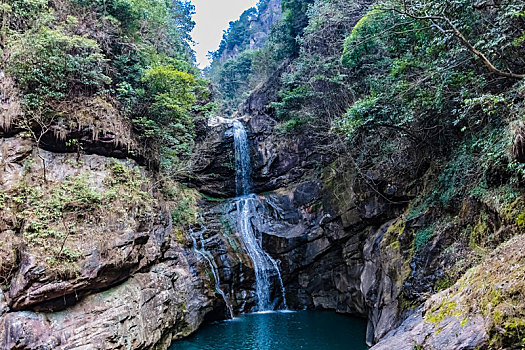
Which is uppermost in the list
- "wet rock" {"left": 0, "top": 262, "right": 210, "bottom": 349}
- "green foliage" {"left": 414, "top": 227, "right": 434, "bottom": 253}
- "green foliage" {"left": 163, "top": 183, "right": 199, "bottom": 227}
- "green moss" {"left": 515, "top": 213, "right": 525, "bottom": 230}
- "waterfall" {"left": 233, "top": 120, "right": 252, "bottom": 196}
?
"waterfall" {"left": 233, "top": 120, "right": 252, "bottom": 196}

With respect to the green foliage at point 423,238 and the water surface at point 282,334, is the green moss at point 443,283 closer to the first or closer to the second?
the green foliage at point 423,238

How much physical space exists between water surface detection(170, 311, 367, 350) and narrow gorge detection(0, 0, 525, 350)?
96mm

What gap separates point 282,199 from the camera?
657 inches

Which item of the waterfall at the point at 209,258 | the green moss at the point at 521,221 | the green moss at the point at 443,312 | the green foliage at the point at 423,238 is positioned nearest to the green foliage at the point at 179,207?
the waterfall at the point at 209,258

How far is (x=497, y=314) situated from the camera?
2.52 meters

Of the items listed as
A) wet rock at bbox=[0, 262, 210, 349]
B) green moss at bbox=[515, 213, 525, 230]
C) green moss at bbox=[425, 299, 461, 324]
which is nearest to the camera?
green moss at bbox=[425, 299, 461, 324]

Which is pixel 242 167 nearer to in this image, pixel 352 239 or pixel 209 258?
pixel 209 258

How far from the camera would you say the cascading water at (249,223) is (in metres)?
14.1

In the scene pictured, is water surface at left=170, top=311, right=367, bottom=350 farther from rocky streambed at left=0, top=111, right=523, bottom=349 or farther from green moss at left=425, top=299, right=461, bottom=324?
green moss at left=425, top=299, right=461, bottom=324

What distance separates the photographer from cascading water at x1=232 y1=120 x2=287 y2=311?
1412 centimetres

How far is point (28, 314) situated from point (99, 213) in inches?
104

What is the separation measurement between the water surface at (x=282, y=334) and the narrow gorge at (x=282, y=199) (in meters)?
0.10

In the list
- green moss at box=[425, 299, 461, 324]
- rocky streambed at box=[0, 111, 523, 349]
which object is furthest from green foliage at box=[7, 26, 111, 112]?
green moss at box=[425, 299, 461, 324]

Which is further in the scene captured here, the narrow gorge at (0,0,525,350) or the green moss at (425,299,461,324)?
the narrow gorge at (0,0,525,350)
